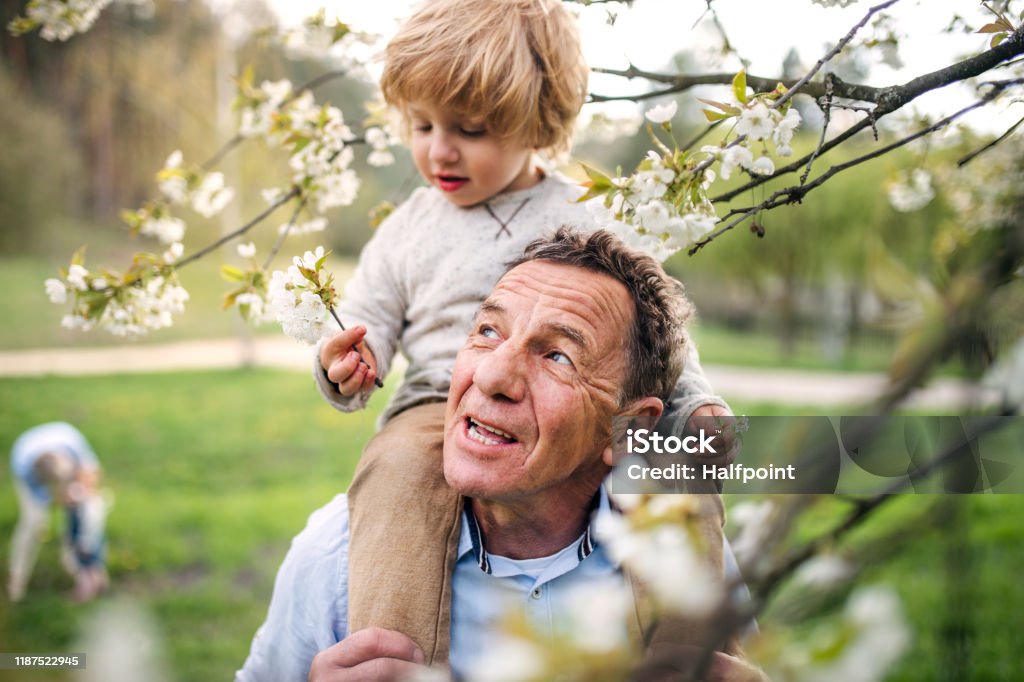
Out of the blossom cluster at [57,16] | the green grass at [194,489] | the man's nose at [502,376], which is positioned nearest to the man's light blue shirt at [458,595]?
the man's nose at [502,376]

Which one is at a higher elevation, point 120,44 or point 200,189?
point 120,44

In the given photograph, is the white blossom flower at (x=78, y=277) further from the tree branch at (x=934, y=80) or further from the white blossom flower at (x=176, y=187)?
the tree branch at (x=934, y=80)

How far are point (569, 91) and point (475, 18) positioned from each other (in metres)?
0.29

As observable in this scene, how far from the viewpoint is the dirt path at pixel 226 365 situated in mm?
11977

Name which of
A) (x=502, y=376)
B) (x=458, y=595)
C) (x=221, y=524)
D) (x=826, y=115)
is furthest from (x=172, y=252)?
(x=221, y=524)

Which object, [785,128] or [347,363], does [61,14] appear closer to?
[347,363]

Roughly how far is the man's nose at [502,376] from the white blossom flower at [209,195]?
137 centimetres

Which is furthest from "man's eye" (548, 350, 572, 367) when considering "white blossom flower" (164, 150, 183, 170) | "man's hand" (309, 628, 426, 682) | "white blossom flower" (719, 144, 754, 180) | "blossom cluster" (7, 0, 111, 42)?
"blossom cluster" (7, 0, 111, 42)

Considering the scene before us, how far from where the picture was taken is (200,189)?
2.55 meters

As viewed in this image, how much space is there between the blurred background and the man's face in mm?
463

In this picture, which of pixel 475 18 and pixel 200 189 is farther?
pixel 200 189

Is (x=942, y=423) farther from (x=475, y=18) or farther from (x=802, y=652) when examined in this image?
(x=475, y=18)

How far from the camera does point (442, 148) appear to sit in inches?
73.0

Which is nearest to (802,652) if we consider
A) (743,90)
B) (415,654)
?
(743,90)
